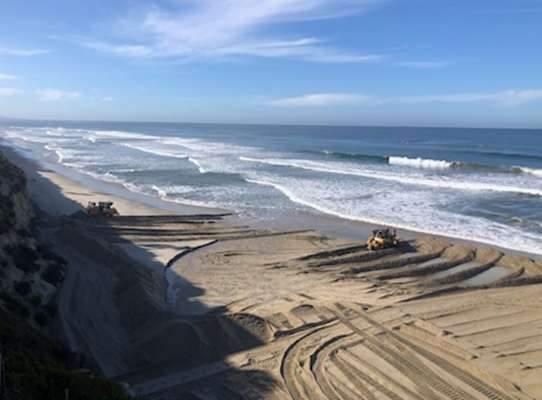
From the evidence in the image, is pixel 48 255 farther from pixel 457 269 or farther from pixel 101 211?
pixel 457 269

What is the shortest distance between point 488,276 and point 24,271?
1614 centimetres

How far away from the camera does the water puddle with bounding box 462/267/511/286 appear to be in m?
17.5

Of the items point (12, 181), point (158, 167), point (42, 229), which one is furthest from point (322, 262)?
point (158, 167)

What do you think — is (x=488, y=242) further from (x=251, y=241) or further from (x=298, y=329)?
(x=298, y=329)

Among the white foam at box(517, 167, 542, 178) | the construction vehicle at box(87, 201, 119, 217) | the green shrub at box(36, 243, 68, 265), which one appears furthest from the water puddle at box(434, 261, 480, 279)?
the white foam at box(517, 167, 542, 178)

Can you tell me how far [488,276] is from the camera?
18125 mm

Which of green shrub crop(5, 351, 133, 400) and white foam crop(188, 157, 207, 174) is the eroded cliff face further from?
white foam crop(188, 157, 207, 174)

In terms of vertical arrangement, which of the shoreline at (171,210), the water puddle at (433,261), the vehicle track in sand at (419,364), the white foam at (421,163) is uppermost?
the white foam at (421,163)

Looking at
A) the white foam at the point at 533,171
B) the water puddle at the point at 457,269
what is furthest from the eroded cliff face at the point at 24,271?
the white foam at the point at 533,171

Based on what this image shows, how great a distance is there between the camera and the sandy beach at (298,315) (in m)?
11.0

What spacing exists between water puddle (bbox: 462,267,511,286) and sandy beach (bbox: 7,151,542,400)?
8 centimetres

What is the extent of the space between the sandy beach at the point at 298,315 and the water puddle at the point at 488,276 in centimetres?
8

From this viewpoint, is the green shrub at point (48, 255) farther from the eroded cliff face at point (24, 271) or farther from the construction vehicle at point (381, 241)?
the construction vehicle at point (381, 241)

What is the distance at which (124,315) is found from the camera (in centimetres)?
1363
